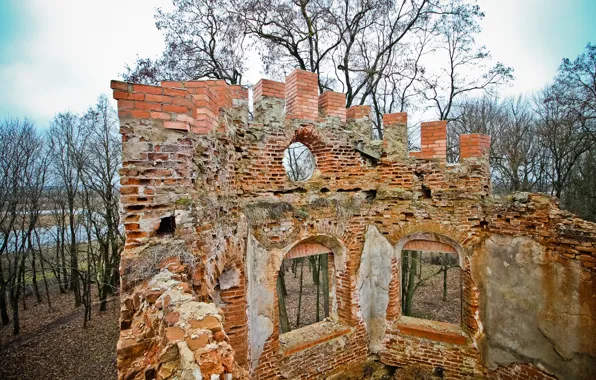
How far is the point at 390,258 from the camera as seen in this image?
250 inches

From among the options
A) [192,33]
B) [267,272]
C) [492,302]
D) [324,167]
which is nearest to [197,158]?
[267,272]

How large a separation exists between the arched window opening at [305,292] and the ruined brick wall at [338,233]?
8.5 inches

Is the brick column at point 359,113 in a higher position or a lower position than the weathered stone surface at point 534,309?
higher

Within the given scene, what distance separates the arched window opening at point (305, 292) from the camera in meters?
6.20

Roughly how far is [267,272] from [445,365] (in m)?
4.13

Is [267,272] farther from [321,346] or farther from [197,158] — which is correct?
[197,158]

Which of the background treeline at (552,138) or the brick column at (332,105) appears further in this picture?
the background treeline at (552,138)

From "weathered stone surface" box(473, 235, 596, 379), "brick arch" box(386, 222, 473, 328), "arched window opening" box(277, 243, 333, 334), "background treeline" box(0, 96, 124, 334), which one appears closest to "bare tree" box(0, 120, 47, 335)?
"background treeline" box(0, 96, 124, 334)

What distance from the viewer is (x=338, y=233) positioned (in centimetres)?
607

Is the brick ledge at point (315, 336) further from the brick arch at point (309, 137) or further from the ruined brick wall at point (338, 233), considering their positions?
the brick arch at point (309, 137)

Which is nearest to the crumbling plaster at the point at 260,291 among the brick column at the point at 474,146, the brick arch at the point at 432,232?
the brick arch at the point at 432,232

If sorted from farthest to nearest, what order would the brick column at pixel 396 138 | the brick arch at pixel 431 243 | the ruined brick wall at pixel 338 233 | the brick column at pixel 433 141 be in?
the brick column at pixel 396 138
the brick column at pixel 433 141
the brick arch at pixel 431 243
the ruined brick wall at pixel 338 233

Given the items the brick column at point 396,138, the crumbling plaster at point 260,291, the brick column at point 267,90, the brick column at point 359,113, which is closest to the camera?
the crumbling plaster at point 260,291

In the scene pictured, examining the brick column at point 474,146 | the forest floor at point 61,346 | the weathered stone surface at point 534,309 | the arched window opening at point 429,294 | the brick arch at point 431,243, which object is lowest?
the forest floor at point 61,346
